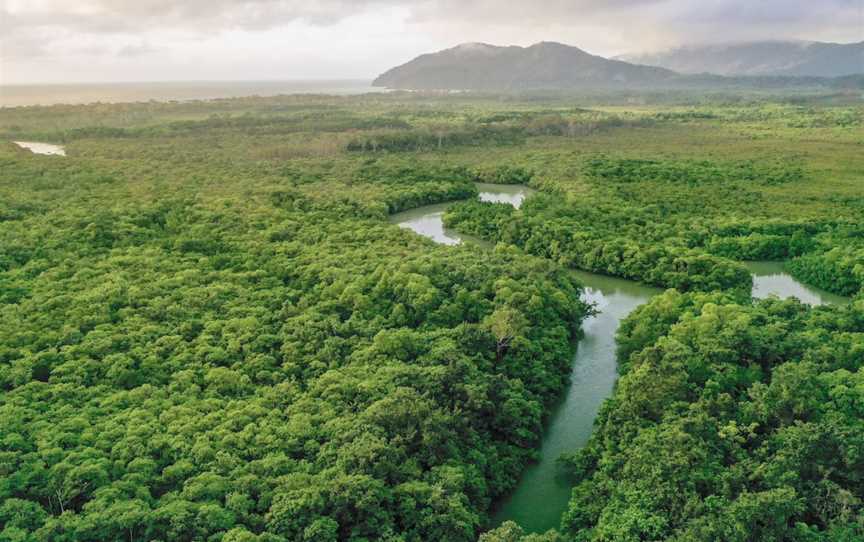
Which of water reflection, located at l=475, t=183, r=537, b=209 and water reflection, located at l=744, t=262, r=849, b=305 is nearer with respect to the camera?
water reflection, located at l=744, t=262, r=849, b=305

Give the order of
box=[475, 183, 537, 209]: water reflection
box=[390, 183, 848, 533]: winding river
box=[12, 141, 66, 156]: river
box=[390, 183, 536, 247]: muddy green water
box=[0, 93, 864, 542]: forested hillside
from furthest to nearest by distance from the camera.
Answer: box=[12, 141, 66, 156]: river
box=[475, 183, 537, 209]: water reflection
box=[390, 183, 536, 247]: muddy green water
box=[390, 183, 848, 533]: winding river
box=[0, 93, 864, 542]: forested hillside

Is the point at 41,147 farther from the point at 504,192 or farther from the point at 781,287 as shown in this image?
the point at 781,287

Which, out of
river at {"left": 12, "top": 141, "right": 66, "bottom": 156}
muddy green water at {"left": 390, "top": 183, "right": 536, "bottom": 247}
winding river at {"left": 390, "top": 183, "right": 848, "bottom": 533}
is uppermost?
river at {"left": 12, "top": 141, "right": 66, "bottom": 156}

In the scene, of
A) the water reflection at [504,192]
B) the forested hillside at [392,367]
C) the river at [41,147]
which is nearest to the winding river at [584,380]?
the forested hillside at [392,367]

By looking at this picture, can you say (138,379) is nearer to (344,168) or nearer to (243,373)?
(243,373)

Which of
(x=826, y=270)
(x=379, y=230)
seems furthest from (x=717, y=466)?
(x=379, y=230)

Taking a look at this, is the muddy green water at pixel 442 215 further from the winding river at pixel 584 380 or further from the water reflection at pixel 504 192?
the winding river at pixel 584 380

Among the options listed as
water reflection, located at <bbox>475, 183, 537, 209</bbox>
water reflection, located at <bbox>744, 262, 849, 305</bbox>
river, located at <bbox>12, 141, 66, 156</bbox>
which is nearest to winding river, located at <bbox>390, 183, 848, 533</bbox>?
water reflection, located at <bbox>744, 262, 849, 305</bbox>

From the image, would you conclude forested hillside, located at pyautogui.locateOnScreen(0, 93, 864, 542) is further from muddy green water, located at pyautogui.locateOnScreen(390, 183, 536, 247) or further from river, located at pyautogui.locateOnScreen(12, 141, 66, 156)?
river, located at pyautogui.locateOnScreen(12, 141, 66, 156)
